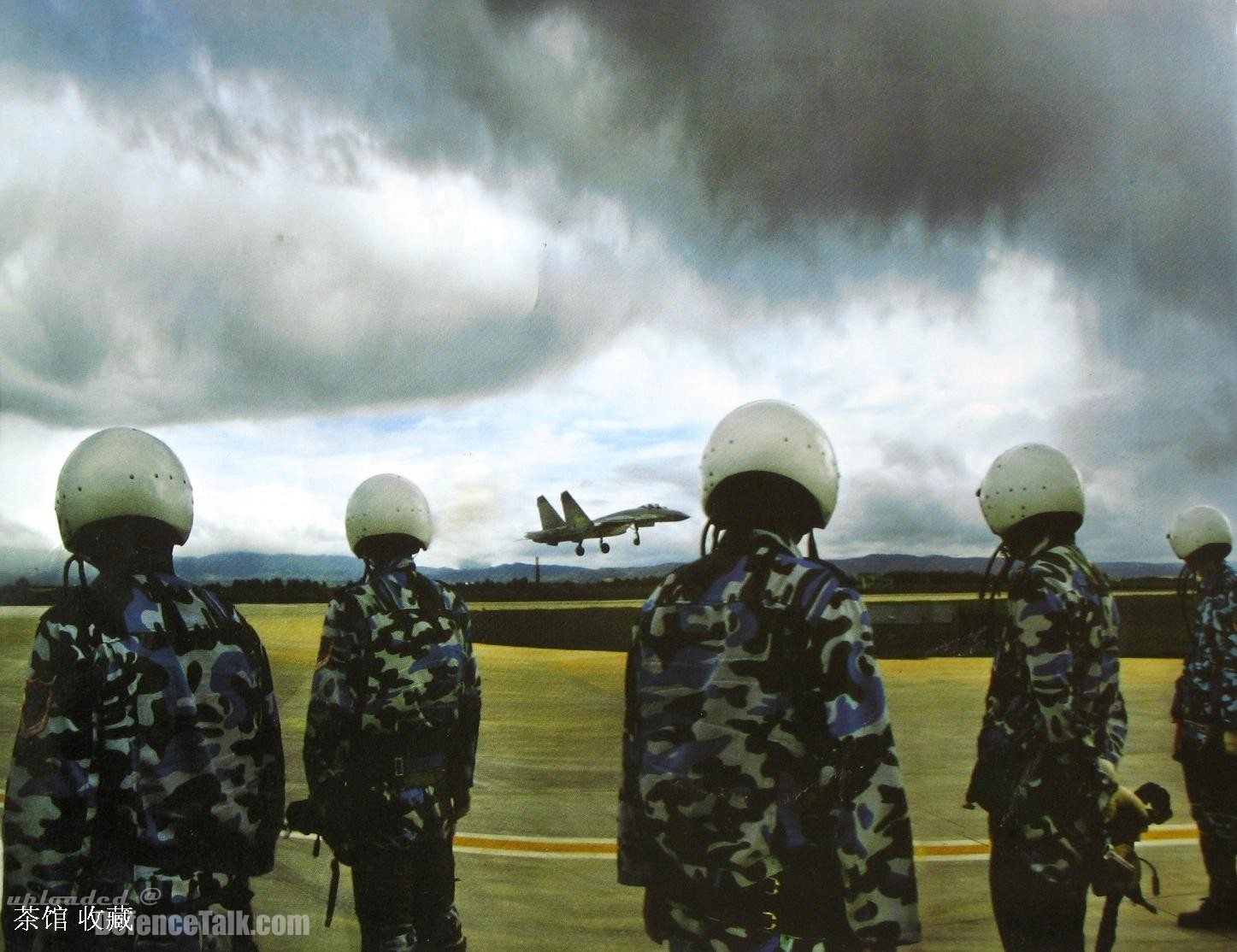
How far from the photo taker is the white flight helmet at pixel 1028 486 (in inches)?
135

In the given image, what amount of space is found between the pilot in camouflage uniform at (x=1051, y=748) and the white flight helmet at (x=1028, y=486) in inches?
7.4

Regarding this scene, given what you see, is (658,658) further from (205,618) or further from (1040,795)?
(1040,795)

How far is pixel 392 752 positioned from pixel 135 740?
1249 mm

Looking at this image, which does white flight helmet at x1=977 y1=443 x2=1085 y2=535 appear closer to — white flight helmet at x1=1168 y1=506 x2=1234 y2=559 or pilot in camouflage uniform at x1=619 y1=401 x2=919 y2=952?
pilot in camouflage uniform at x1=619 y1=401 x2=919 y2=952

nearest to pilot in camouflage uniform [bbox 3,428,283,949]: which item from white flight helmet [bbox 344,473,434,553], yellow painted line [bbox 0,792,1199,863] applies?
white flight helmet [bbox 344,473,434,553]

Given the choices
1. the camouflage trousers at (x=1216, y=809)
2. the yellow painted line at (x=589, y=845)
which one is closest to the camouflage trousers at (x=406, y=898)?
the yellow painted line at (x=589, y=845)

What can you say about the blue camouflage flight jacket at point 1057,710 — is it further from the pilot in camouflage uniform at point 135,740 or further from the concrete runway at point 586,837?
the pilot in camouflage uniform at point 135,740

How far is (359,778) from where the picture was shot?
3.44 meters

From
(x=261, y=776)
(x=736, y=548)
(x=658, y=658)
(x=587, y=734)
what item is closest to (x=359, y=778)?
(x=261, y=776)

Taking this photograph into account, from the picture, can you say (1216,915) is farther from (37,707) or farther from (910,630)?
(910,630)

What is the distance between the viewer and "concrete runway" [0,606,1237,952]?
186 inches

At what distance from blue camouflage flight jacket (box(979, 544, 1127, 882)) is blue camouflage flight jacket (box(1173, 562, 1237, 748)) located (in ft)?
5.57

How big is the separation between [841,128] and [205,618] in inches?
197

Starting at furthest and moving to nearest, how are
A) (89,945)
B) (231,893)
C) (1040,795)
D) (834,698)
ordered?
1. (1040,795)
2. (231,893)
3. (89,945)
4. (834,698)
